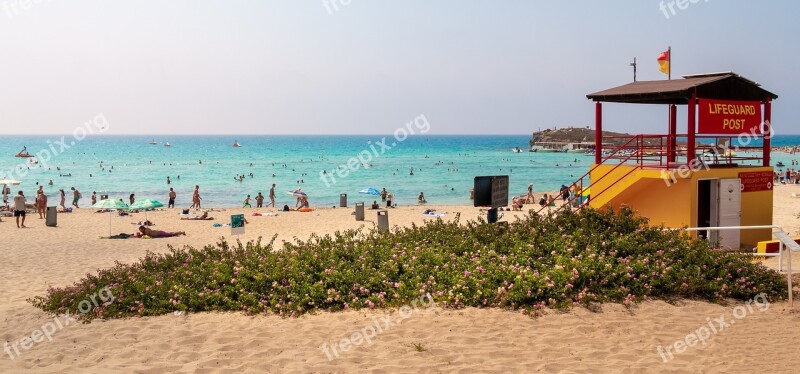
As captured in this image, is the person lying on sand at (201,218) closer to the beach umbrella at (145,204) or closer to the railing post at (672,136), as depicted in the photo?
the beach umbrella at (145,204)

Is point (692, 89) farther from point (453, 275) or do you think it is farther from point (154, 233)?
point (154, 233)

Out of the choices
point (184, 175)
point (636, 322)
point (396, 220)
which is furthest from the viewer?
point (184, 175)

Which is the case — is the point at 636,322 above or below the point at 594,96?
below

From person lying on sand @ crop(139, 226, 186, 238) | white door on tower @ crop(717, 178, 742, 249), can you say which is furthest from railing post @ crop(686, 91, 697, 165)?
person lying on sand @ crop(139, 226, 186, 238)

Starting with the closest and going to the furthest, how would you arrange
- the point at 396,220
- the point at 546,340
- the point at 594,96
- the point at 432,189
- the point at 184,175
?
the point at 546,340
the point at 594,96
the point at 396,220
the point at 432,189
the point at 184,175

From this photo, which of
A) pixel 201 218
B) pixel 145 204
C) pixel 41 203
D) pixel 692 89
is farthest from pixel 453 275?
pixel 41 203

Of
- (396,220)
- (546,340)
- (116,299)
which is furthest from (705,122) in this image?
(396,220)

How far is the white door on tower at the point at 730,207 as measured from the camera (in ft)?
50.7

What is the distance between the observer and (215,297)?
10.1 metres

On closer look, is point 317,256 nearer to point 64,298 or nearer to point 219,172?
point 64,298

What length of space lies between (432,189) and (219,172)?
36.5 metres

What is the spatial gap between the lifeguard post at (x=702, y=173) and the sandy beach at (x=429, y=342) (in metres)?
5.65

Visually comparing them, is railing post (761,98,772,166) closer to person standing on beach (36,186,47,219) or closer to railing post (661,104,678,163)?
railing post (661,104,678,163)

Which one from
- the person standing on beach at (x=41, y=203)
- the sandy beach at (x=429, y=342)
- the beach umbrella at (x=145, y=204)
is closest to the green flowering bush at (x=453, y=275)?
the sandy beach at (x=429, y=342)
